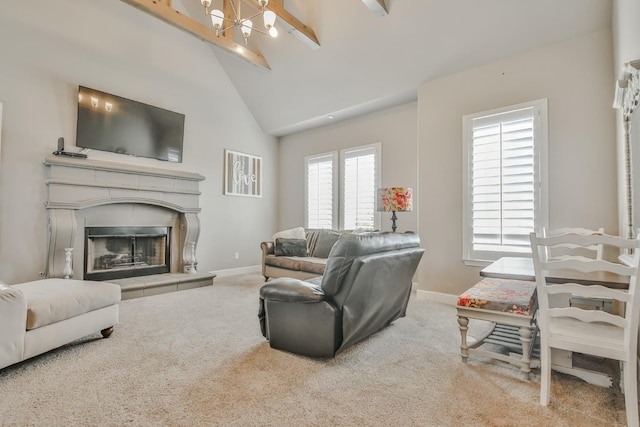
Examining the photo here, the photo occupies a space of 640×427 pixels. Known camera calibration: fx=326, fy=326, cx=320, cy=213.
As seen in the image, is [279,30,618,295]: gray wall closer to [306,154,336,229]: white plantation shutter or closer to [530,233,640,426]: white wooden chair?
[306,154,336,229]: white plantation shutter

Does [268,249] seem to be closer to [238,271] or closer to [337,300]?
[238,271]

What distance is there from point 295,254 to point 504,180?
10.1 ft

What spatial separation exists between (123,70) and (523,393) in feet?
19.1

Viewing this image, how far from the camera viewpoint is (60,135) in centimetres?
414

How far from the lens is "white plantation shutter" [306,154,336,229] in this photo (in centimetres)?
599

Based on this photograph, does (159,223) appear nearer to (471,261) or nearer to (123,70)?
(123,70)

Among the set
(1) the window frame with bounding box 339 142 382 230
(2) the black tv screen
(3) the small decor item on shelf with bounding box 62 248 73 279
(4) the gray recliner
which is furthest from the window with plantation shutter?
(3) the small decor item on shelf with bounding box 62 248 73 279

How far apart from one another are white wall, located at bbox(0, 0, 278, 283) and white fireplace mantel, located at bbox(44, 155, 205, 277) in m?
0.18

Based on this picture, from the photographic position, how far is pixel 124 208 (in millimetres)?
4742

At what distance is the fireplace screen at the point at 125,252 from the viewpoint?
14.7 ft

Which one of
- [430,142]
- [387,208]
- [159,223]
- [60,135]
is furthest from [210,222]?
[430,142]

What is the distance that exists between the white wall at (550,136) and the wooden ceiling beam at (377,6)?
42.3 inches

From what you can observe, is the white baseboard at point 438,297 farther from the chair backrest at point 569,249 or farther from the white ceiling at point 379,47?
the white ceiling at point 379,47

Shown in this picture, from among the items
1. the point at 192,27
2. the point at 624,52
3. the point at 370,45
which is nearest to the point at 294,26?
the point at 370,45
